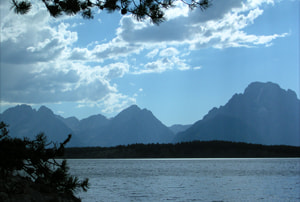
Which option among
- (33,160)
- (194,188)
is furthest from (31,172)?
(194,188)

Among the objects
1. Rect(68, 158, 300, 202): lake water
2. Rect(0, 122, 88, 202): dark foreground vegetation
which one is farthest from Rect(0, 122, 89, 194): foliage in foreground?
Rect(68, 158, 300, 202): lake water

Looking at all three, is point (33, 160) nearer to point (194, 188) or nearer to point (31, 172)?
point (31, 172)

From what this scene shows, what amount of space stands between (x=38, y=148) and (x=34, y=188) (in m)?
1.50

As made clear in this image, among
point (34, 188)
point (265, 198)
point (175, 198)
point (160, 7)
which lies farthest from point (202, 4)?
point (265, 198)

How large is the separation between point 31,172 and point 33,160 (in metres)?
0.47

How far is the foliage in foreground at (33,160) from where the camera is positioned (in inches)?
494

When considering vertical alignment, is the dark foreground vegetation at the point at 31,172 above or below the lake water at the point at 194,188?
above

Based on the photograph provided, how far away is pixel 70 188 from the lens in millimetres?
13633

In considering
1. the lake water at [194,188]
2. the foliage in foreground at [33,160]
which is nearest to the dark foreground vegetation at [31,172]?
the foliage in foreground at [33,160]

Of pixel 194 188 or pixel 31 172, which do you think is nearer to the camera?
pixel 31 172

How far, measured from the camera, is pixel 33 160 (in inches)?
529

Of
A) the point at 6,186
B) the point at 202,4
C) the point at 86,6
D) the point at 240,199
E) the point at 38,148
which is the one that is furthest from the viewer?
the point at 240,199

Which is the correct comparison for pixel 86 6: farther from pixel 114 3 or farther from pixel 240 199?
pixel 240 199

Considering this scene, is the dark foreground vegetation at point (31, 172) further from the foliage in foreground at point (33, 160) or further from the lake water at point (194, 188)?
the lake water at point (194, 188)
